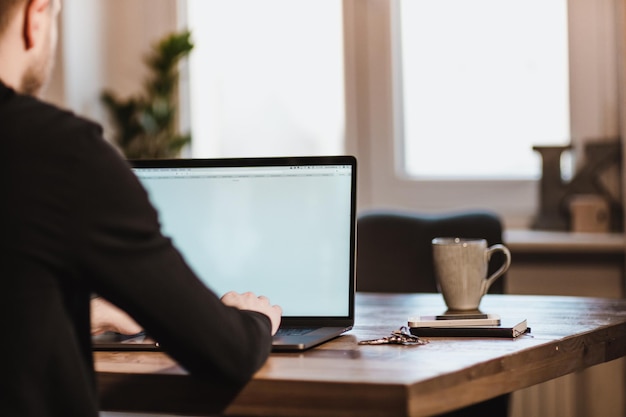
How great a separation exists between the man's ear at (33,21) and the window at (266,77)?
7.81 ft

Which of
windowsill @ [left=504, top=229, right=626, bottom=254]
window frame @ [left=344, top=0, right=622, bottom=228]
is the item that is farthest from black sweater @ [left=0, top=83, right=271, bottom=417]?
window frame @ [left=344, top=0, right=622, bottom=228]

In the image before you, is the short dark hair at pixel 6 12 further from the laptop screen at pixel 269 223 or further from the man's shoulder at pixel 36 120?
the laptop screen at pixel 269 223

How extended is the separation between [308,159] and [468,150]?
1.81m

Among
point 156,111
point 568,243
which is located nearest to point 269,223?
point 568,243

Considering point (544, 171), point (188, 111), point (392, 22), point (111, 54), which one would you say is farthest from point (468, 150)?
point (111, 54)

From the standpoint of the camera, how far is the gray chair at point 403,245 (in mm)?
2369

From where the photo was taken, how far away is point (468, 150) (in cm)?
327

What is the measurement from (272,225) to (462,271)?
338 millimetres

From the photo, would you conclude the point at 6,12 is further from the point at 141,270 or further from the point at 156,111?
the point at 156,111

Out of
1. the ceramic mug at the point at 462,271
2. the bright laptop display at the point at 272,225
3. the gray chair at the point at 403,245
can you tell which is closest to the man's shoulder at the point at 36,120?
the bright laptop display at the point at 272,225

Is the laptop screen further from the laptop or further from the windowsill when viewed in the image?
the windowsill

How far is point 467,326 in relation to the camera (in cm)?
145

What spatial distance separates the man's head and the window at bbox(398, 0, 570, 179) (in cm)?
231

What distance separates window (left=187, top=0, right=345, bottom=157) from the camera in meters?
3.47
